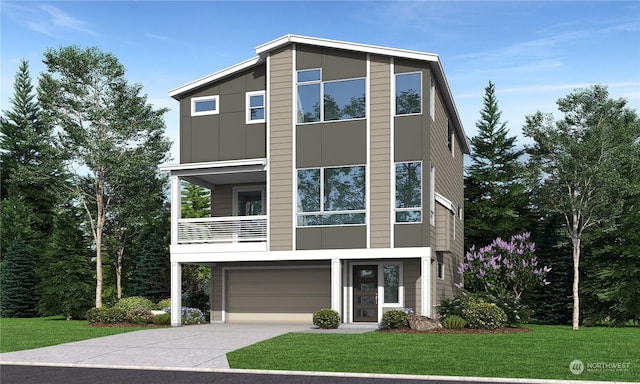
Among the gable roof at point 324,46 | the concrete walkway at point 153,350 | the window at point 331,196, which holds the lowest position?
the concrete walkway at point 153,350

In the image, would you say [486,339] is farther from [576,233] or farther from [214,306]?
[214,306]

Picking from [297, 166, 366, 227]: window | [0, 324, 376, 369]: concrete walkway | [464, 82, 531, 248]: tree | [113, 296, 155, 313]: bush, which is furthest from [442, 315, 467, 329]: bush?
[464, 82, 531, 248]: tree

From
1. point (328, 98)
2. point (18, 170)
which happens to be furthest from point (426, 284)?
point (18, 170)

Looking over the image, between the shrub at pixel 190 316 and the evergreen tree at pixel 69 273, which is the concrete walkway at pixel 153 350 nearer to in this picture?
the shrub at pixel 190 316

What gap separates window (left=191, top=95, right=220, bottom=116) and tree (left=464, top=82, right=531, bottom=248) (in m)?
17.7

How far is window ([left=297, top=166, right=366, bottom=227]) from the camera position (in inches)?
918

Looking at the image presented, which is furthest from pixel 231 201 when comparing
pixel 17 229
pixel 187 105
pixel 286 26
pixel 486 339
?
pixel 17 229

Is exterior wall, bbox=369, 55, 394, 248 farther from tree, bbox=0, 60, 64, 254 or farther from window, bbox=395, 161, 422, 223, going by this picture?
tree, bbox=0, 60, 64, 254

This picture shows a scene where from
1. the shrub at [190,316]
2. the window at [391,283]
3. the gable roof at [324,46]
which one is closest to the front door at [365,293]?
the window at [391,283]

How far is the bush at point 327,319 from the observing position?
873 inches

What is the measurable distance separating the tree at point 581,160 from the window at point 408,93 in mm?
5242

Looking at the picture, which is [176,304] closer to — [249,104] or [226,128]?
[226,128]

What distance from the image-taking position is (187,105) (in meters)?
26.1

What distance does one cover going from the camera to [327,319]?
22188mm
